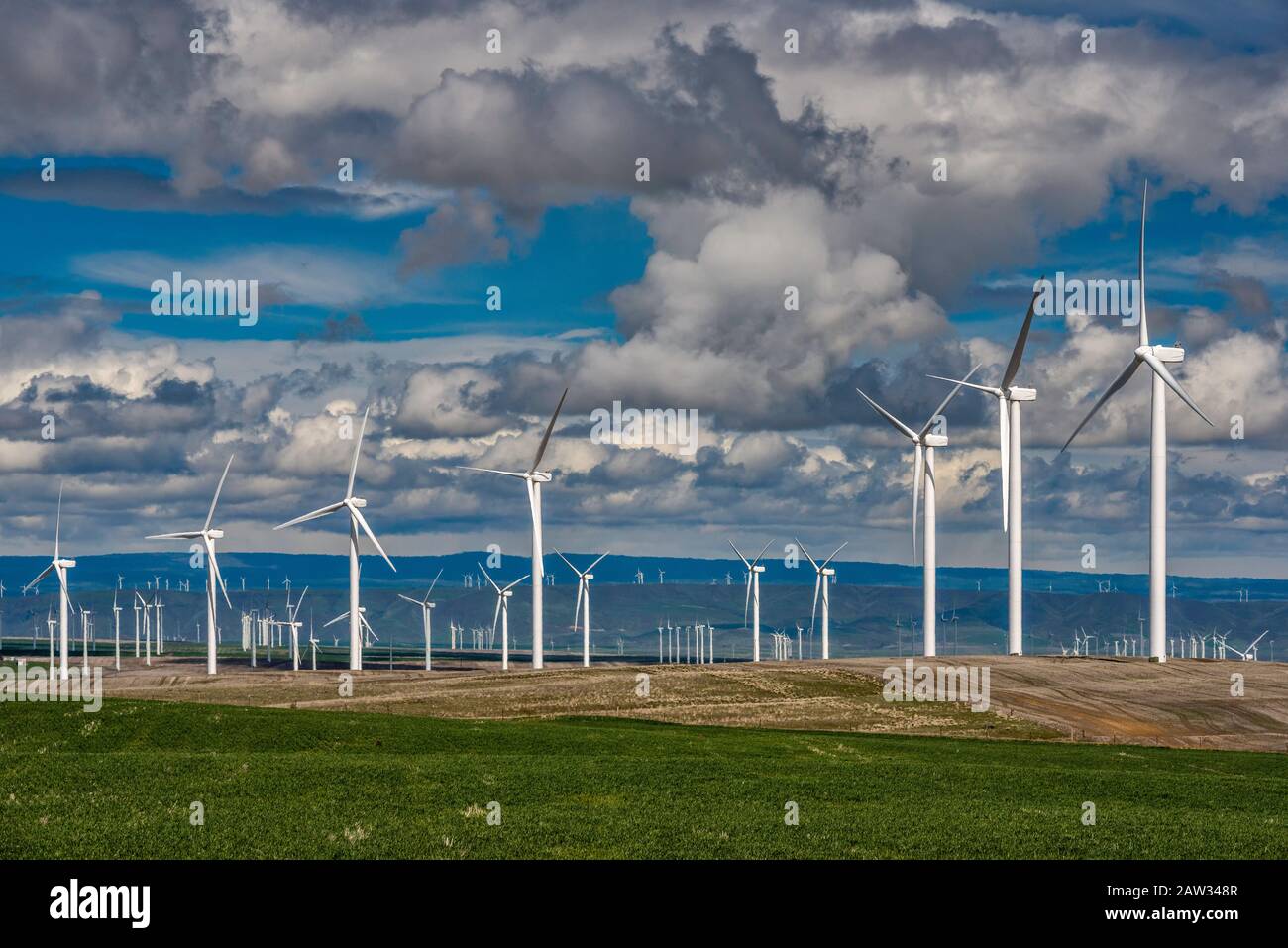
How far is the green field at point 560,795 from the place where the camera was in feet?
103

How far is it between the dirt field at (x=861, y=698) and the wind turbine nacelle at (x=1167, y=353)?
2652 centimetres

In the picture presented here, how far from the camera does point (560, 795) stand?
40.1 metres

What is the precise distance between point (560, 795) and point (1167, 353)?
93.7 metres

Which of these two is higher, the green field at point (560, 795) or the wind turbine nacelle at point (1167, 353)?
the wind turbine nacelle at point (1167, 353)

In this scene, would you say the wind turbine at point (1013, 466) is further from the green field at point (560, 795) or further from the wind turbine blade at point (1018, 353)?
the green field at point (560, 795)

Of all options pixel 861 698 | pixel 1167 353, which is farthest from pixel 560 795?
pixel 1167 353

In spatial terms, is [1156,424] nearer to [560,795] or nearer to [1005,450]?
[1005,450]

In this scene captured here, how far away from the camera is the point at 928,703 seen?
93750mm

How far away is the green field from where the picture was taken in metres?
31.4

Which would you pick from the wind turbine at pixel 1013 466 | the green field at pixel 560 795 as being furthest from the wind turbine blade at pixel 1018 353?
the green field at pixel 560 795

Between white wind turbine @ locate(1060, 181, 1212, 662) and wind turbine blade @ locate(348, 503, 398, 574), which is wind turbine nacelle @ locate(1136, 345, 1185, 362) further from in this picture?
wind turbine blade @ locate(348, 503, 398, 574)
